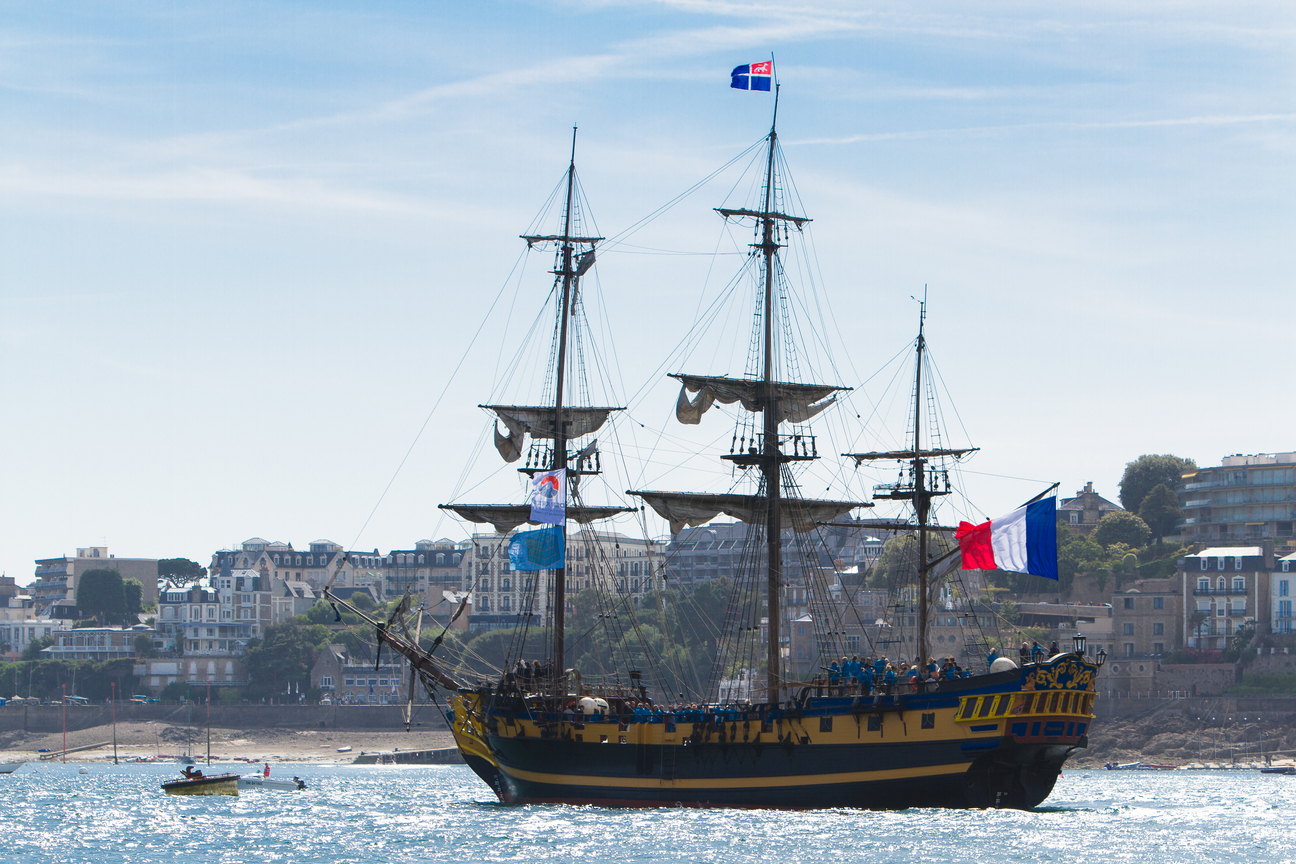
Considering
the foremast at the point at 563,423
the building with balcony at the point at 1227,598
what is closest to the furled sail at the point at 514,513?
the foremast at the point at 563,423

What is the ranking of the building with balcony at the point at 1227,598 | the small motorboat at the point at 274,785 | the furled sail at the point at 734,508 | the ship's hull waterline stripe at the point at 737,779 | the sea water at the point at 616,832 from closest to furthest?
the sea water at the point at 616,832
the ship's hull waterline stripe at the point at 737,779
the furled sail at the point at 734,508
the small motorboat at the point at 274,785
the building with balcony at the point at 1227,598

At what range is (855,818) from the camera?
74.8 meters

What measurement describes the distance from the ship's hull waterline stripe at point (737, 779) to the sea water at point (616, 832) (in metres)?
1.28

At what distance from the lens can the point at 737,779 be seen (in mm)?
78250

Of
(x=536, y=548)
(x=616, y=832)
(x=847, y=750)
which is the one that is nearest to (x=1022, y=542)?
(x=847, y=750)

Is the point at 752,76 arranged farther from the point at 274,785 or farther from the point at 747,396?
the point at 274,785

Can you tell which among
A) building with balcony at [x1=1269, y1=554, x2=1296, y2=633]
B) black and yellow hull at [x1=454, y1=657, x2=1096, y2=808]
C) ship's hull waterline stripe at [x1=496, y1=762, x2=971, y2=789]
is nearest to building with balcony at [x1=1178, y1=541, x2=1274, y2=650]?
building with balcony at [x1=1269, y1=554, x2=1296, y2=633]

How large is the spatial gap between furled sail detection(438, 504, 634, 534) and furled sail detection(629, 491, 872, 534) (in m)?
3.11

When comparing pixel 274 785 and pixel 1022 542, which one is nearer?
pixel 1022 542

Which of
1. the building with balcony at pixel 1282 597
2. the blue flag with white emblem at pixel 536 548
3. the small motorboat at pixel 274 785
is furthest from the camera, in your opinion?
the building with balcony at pixel 1282 597

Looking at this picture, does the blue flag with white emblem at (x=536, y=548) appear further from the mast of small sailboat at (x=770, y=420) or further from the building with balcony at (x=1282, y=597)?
the building with balcony at (x=1282, y=597)

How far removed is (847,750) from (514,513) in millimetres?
23964

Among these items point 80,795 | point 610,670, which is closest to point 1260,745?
point 610,670

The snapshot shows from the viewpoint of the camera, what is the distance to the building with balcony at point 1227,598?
7702 inches
